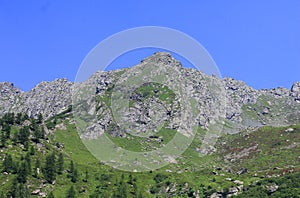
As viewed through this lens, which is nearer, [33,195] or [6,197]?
[6,197]

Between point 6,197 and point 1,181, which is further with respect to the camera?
point 1,181

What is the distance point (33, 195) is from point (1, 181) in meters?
14.8

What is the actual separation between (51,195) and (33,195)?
8.41 m

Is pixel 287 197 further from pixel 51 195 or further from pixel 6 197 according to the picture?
pixel 6 197

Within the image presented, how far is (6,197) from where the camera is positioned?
18538 cm

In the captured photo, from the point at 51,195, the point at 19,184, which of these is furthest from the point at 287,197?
the point at 19,184

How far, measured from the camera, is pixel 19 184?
19738 centimetres

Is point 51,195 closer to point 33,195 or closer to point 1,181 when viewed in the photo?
point 33,195

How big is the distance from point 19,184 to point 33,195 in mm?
7513

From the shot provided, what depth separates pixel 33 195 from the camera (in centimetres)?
19850

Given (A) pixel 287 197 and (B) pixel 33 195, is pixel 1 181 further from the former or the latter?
(A) pixel 287 197

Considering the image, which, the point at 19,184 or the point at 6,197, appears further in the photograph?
the point at 19,184

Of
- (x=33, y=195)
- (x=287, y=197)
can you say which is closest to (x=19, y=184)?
(x=33, y=195)

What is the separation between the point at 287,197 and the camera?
192875 millimetres
